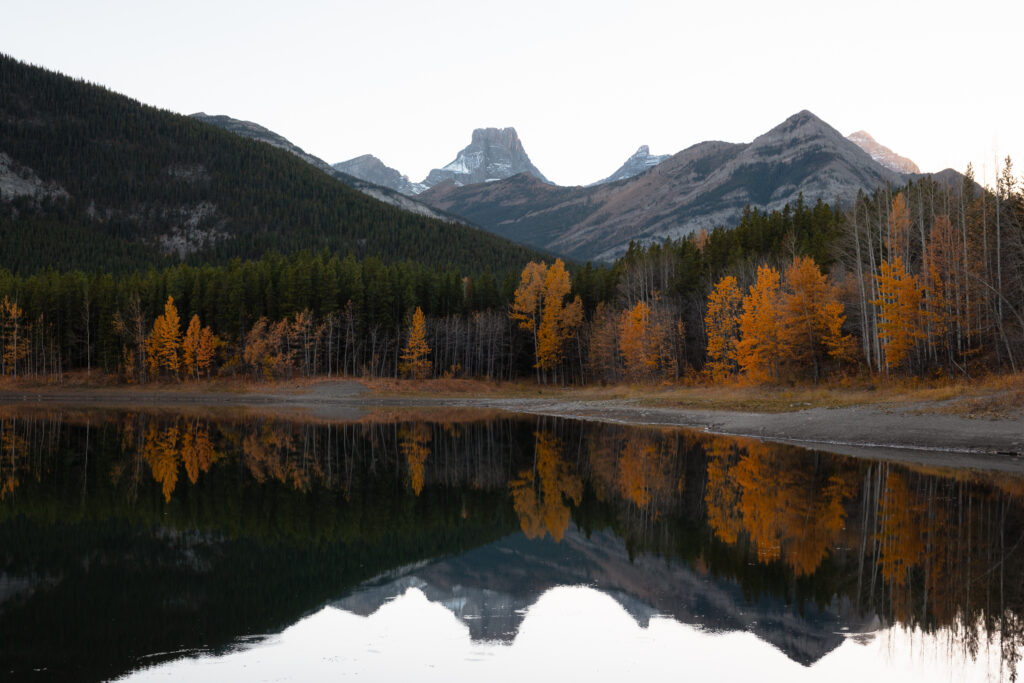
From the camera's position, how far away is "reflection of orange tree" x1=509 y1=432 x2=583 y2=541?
20266 mm

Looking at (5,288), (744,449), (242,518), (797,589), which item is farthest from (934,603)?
(5,288)

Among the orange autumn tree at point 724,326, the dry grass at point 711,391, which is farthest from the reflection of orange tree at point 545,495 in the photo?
the orange autumn tree at point 724,326

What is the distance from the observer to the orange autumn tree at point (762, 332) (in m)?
63.8

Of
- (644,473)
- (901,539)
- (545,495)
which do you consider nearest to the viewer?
(901,539)

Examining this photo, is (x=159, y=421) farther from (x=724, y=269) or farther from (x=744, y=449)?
(x=724, y=269)

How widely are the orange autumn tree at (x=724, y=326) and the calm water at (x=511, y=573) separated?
143 ft

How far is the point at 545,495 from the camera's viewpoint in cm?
2522

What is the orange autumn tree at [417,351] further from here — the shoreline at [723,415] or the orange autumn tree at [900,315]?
the orange autumn tree at [900,315]

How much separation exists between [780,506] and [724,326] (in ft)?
175

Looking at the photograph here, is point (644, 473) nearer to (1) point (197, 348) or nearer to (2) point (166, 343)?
(1) point (197, 348)

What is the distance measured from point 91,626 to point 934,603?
553 inches

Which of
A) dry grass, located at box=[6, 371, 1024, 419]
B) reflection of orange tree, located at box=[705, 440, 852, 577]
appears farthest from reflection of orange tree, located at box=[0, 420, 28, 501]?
dry grass, located at box=[6, 371, 1024, 419]

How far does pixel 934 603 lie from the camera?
12188 mm

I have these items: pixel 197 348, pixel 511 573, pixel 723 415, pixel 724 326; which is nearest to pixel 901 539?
pixel 511 573
